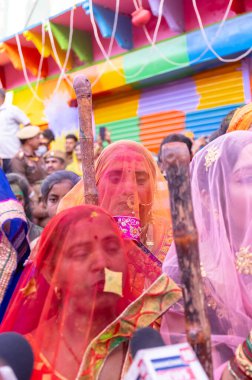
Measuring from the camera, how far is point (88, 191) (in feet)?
7.17

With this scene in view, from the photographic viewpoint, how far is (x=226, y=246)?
1.79 metres

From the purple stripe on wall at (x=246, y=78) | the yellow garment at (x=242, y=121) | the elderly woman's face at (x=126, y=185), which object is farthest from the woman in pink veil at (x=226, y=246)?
the purple stripe on wall at (x=246, y=78)

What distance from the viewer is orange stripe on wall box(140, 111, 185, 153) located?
270 inches

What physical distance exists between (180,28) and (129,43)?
85 cm

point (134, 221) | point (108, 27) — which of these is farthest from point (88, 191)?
point (108, 27)

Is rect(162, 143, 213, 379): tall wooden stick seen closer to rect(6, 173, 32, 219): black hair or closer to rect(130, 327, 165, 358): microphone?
rect(130, 327, 165, 358): microphone

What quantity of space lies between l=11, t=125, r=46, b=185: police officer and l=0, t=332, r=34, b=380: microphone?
15.1 ft

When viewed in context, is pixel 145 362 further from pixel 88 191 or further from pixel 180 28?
pixel 180 28

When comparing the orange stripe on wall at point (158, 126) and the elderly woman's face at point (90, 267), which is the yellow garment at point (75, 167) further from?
the elderly woman's face at point (90, 267)

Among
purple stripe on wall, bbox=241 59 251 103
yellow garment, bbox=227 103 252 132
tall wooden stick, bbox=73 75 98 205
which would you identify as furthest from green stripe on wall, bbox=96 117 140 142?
tall wooden stick, bbox=73 75 98 205

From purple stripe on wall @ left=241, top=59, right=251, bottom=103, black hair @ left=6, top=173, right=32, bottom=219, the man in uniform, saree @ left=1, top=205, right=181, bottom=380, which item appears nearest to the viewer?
saree @ left=1, top=205, right=181, bottom=380

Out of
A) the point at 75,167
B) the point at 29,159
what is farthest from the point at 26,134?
the point at 75,167

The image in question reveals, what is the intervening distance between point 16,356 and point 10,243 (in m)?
1.15

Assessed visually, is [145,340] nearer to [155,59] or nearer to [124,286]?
[124,286]
